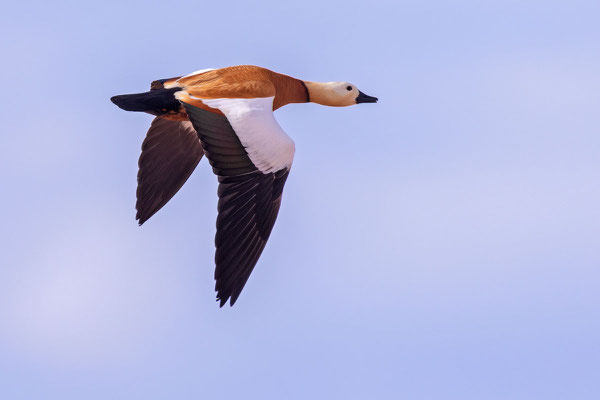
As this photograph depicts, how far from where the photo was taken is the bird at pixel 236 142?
54.0ft

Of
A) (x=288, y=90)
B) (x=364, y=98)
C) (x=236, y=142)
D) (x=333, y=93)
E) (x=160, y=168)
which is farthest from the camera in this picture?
(x=364, y=98)

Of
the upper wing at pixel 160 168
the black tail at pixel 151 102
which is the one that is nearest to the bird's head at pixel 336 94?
the upper wing at pixel 160 168

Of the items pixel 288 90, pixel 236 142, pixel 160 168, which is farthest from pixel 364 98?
pixel 236 142

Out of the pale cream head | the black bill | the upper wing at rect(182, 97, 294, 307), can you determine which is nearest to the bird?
the upper wing at rect(182, 97, 294, 307)

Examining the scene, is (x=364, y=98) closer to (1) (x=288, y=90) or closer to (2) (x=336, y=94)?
(2) (x=336, y=94)

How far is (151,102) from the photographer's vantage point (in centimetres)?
1734

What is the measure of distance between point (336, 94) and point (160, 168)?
263 centimetres

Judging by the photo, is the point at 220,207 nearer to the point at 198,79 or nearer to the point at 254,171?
the point at 254,171

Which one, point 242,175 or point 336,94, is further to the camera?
point 336,94

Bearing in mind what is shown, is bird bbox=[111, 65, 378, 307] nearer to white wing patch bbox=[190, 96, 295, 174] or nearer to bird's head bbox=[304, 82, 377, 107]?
white wing patch bbox=[190, 96, 295, 174]

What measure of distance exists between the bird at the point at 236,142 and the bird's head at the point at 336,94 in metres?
0.82

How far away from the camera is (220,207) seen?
1648cm

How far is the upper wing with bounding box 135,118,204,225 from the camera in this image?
1866 centimetres

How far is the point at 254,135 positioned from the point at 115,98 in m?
1.84
